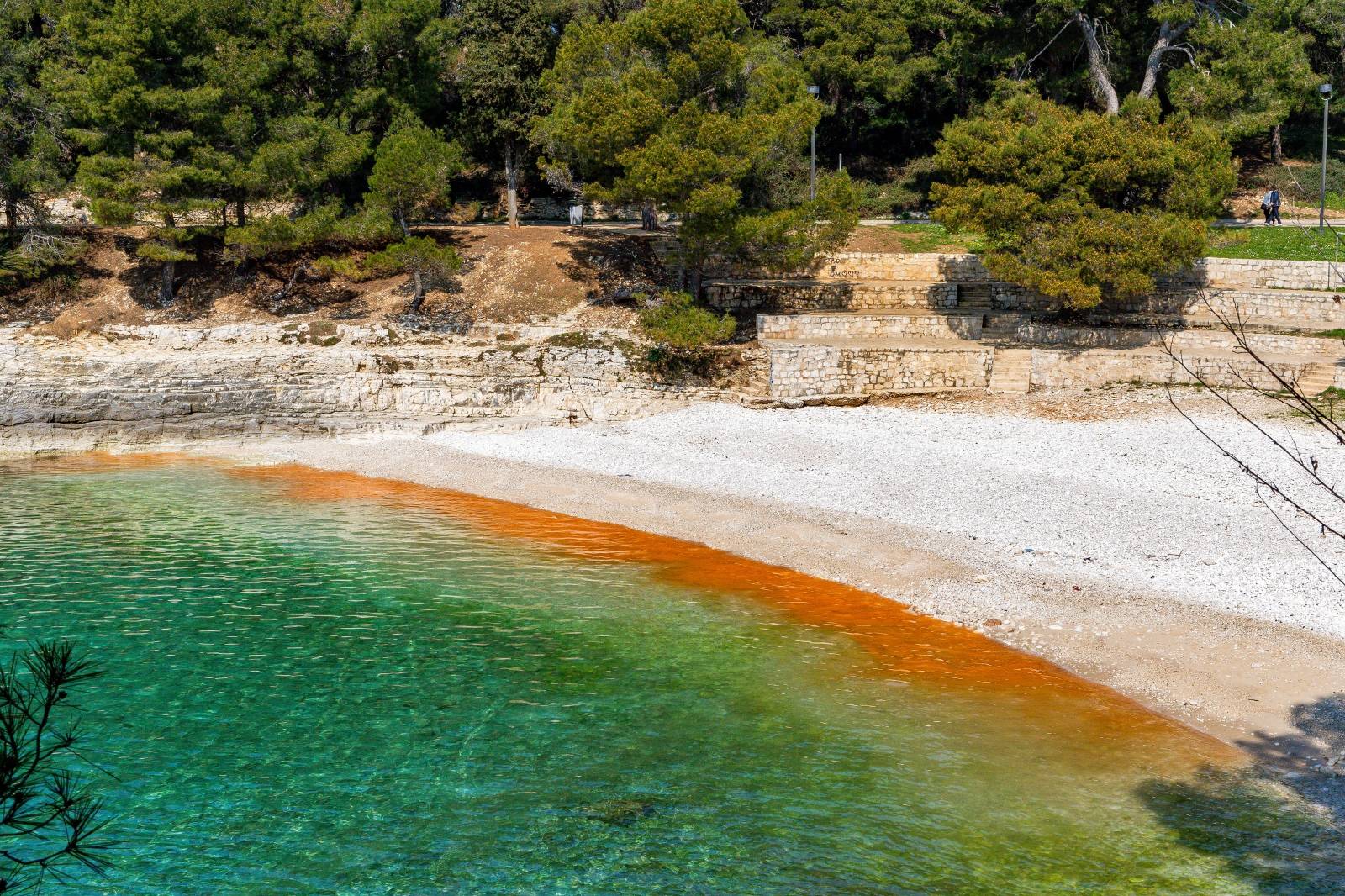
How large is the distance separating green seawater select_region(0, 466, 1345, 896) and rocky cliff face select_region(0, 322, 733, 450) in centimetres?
1106

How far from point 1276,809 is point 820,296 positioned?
1040 inches

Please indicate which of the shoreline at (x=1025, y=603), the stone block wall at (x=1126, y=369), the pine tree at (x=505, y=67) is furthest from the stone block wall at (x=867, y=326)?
the pine tree at (x=505, y=67)

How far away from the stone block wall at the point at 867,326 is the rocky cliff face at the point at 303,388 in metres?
3.26

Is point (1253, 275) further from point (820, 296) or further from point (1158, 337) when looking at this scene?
point (820, 296)

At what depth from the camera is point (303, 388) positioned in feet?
107

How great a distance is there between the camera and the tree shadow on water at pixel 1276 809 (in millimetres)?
11578

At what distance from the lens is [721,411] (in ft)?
104

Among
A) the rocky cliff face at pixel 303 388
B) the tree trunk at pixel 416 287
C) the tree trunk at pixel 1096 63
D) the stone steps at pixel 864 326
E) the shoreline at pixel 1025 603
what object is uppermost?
the tree trunk at pixel 1096 63

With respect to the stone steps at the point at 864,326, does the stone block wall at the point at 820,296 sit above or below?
above

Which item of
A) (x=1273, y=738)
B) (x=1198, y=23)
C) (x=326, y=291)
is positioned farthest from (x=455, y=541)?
(x=1198, y=23)

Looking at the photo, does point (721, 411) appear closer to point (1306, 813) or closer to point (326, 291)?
point (326, 291)

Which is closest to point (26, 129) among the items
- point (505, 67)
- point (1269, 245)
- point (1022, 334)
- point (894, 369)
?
point (505, 67)

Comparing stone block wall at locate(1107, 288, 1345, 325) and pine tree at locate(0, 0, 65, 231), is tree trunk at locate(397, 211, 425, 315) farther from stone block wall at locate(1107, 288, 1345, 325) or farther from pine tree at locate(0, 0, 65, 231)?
stone block wall at locate(1107, 288, 1345, 325)

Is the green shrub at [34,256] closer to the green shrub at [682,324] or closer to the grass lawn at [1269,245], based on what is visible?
the green shrub at [682,324]
